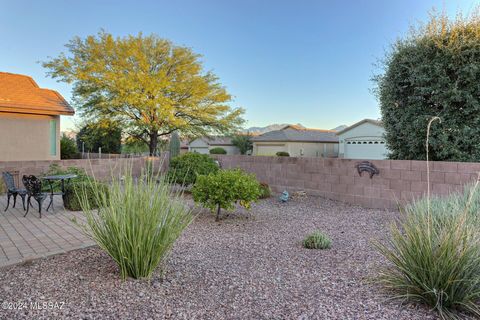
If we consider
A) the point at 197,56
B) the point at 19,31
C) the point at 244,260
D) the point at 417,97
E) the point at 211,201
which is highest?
the point at 197,56

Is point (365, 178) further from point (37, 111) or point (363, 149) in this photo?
point (363, 149)

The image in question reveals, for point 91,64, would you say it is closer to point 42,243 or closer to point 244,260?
point 42,243

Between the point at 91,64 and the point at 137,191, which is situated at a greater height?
the point at 91,64

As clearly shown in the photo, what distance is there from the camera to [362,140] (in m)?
24.6

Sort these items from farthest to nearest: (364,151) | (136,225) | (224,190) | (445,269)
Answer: (364,151) < (224,190) < (136,225) < (445,269)

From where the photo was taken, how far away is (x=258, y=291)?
3135 millimetres

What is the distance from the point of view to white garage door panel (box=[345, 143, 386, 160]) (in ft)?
72.6

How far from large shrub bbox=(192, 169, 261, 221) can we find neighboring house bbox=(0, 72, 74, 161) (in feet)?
28.3

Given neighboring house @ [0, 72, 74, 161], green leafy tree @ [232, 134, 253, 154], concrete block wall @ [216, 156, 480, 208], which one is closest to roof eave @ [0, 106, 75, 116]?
neighboring house @ [0, 72, 74, 161]

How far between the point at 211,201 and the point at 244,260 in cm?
230

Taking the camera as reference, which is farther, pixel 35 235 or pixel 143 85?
pixel 143 85

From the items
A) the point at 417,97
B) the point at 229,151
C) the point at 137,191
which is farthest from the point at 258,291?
the point at 229,151

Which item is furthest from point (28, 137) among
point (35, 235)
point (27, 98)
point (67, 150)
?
point (35, 235)

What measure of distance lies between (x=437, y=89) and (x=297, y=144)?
23.9 metres
